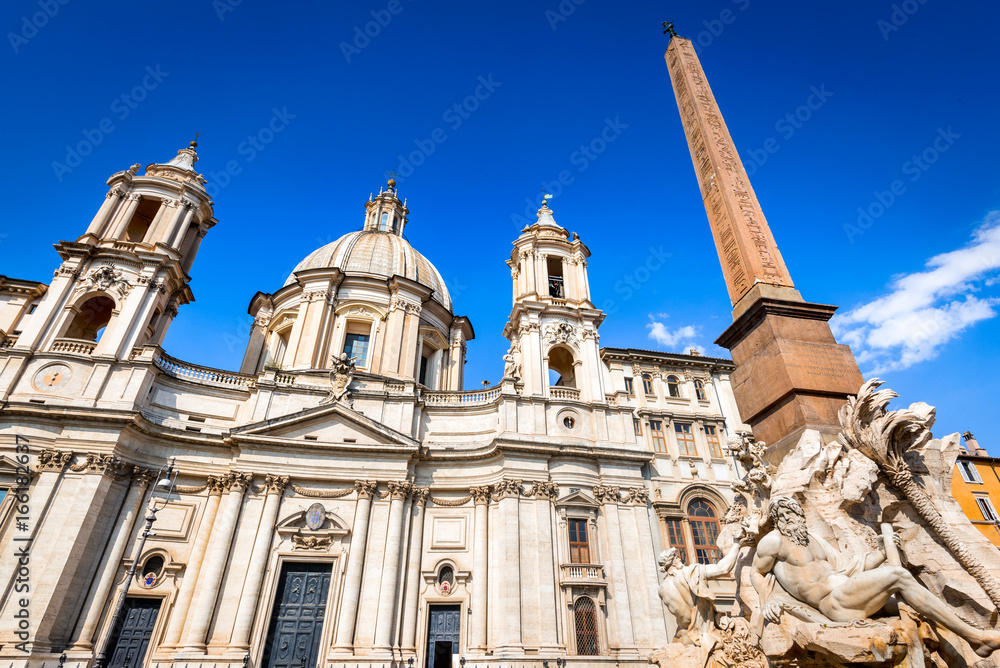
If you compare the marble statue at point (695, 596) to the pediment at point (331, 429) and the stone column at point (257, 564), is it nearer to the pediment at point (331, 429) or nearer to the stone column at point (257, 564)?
the pediment at point (331, 429)

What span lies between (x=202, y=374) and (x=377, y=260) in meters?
12.1

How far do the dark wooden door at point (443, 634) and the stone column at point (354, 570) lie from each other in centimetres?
279

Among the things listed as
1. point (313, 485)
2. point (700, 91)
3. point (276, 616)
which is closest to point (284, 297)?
point (313, 485)

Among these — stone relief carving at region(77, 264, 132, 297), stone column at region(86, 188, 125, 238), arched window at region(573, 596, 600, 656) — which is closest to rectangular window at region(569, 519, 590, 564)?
arched window at region(573, 596, 600, 656)

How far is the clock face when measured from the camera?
20.0m

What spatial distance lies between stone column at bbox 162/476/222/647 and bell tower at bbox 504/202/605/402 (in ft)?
41.8

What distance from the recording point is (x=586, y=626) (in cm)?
1914

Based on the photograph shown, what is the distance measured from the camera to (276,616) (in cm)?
1856

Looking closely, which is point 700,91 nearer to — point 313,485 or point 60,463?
point 313,485

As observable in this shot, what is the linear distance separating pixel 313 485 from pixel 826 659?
19.0 m

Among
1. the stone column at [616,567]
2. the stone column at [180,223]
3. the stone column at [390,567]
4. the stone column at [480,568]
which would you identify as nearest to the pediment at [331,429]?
the stone column at [390,567]

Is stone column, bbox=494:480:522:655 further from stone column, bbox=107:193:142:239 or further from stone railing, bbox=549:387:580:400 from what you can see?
stone column, bbox=107:193:142:239

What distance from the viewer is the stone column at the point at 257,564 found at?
17578mm

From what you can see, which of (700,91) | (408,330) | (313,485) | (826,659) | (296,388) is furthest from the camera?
(408,330)
